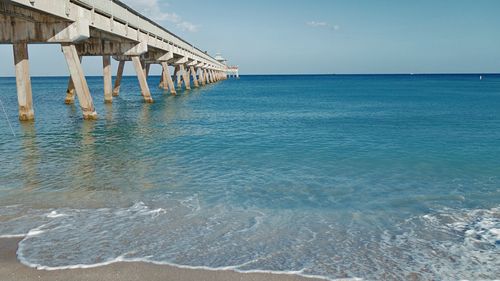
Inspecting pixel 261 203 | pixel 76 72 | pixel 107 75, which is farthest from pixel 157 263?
pixel 107 75

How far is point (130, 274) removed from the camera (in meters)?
5.01

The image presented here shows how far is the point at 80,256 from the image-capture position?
5.57m

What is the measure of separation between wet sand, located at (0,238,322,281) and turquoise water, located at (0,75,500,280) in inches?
7.9

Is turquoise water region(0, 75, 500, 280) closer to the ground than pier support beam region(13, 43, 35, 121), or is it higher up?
closer to the ground

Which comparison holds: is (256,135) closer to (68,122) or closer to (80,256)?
(68,122)

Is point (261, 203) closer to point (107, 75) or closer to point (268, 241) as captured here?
point (268, 241)

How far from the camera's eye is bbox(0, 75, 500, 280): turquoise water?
18.3ft

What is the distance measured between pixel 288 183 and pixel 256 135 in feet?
27.8

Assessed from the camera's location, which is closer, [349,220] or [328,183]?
[349,220]

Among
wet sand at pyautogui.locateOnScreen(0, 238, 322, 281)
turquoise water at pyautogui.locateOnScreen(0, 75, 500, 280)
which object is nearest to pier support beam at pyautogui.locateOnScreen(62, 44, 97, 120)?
turquoise water at pyautogui.locateOnScreen(0, 75, 500, 280)

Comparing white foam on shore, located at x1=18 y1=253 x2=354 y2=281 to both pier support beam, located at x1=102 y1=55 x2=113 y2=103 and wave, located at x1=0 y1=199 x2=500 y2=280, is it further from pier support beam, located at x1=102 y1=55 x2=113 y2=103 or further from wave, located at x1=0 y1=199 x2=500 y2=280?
pier support beam, located at x1=102 y1=55 x2=113 y2=103

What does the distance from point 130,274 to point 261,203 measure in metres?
3.61

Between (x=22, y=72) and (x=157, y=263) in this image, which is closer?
(x=157, y=263)

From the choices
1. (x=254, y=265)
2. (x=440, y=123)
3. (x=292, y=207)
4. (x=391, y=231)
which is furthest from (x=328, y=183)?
(x=440, y=123)
